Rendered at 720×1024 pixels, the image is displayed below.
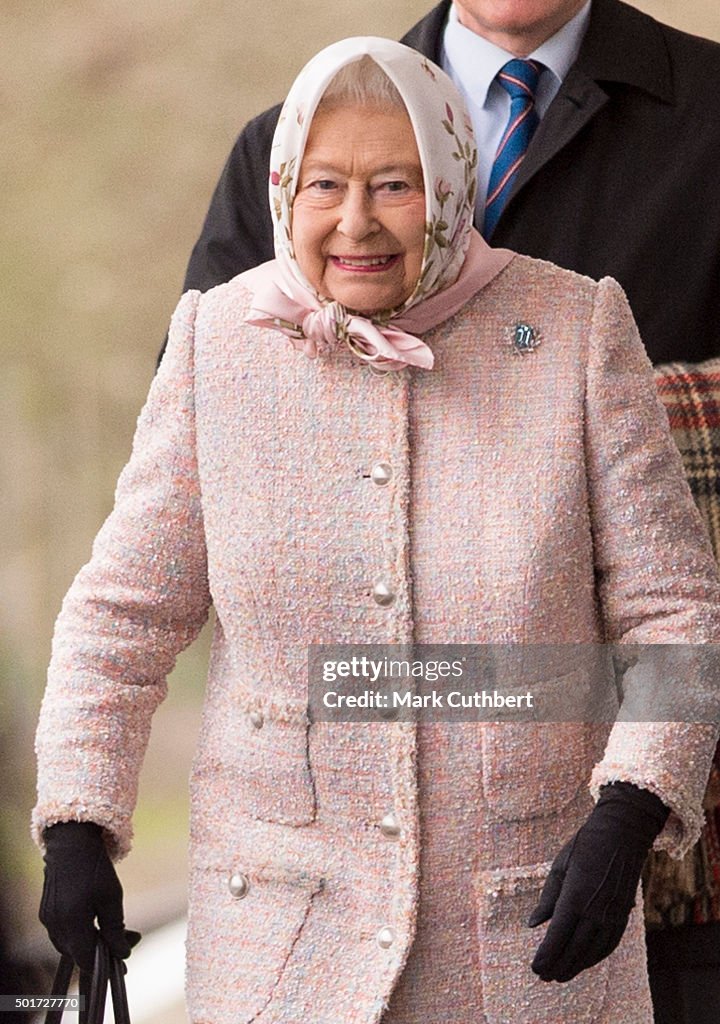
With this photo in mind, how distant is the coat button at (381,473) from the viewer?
1.48 meters

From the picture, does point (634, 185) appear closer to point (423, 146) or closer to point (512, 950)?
point (423, 146)

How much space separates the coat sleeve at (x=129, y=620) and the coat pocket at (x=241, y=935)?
0.11 meters

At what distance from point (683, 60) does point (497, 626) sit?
33.5 inches

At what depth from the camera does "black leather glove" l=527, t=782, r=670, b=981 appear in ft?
4.55

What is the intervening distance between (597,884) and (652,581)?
0.28 metres

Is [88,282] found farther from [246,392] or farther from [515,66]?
[246,392]

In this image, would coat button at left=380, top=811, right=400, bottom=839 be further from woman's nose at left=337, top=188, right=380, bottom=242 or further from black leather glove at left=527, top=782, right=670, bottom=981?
woman's nose at left=337, top=188, right=380, bottom=242

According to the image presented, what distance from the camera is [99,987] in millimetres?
1456

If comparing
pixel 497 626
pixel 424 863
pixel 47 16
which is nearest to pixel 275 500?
pixel 497 626

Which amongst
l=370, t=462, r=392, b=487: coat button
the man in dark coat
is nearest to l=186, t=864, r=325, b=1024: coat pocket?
l=370, t=462, r=392, b=487: coat button

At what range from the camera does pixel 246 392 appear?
60.2 inches

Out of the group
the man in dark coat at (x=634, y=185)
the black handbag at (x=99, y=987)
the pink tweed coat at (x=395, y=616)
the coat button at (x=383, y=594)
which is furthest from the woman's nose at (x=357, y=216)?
the black handbag at (x=99, y=987)

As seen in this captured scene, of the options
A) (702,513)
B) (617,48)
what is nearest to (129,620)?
(702,513)

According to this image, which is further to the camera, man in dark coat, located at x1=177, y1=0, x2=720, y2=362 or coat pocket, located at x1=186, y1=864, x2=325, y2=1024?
man in dark coat, located at x1=177, y1=0, x2=720, y2=362
